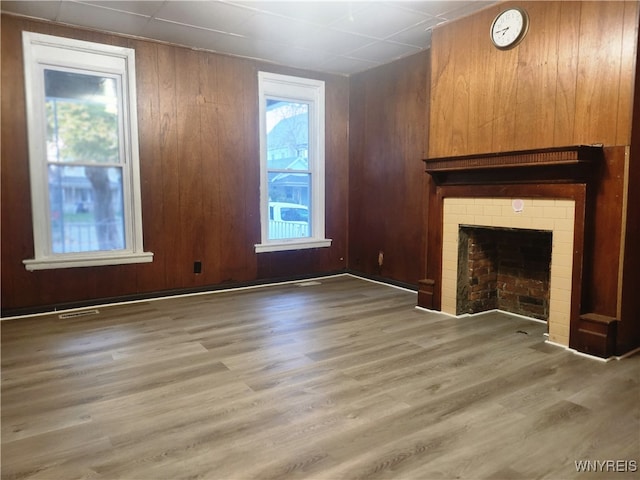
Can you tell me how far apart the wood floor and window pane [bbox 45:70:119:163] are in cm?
158

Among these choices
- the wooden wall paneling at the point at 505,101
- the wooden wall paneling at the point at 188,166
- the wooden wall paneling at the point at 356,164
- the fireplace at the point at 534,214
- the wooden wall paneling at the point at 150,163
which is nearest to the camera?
the fireplace at the point at 534,214

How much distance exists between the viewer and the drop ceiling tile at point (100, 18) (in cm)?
378

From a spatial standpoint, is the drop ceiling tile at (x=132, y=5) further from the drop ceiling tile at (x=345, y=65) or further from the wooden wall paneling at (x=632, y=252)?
the wooden wall paneling at (x=632, y=252)

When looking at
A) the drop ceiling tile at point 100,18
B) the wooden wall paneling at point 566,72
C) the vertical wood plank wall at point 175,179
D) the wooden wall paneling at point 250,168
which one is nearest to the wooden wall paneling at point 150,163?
the vertical wood plank wall at point 175,179

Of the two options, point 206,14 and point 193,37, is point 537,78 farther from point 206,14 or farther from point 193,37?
point 193,37

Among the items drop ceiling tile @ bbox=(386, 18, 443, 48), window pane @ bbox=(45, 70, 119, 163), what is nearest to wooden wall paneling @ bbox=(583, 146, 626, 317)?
drop ceiling tile @ bbox=(386, 18, 443, 48)

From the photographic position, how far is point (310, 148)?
5.79 meters

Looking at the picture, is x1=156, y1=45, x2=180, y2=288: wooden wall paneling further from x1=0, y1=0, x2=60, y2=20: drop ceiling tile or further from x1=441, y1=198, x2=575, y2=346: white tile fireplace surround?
x1=441, y1=198, x2=575, y2=346: white tile fireplace surround

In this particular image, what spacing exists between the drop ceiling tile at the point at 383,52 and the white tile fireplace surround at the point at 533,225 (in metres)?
1.76

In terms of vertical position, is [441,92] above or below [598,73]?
above

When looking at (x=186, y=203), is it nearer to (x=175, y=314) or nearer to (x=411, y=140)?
(x=175, y=314)

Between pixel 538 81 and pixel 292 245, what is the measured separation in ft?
10.6

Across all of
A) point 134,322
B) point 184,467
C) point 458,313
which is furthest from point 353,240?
point 184,467

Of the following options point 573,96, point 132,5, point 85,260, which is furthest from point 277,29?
point 85,260
